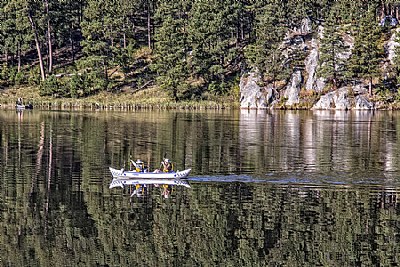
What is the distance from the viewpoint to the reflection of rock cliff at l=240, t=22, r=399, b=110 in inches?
5084

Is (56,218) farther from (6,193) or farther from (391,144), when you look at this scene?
(391,144)

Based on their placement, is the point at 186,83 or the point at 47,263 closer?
the point at 47,263

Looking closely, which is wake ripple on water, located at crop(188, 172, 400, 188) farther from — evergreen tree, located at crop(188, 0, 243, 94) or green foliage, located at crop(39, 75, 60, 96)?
green foliage, located at crop(39, 75, 60, 96)

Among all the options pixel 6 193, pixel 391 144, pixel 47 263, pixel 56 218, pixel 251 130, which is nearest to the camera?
pixel 47 263

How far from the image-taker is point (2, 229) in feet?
104

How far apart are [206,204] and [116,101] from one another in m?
96.9

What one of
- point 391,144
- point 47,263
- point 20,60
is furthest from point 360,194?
point 20,60

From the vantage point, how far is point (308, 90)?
434 feet

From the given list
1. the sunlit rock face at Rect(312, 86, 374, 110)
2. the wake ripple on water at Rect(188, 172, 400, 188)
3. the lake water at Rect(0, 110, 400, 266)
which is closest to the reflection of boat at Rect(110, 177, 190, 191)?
the lake water at Rect(0, 110, 400, 266)

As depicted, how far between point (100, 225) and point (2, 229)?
14.5 feet

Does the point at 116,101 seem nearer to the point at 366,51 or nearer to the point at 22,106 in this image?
the point at 22,106

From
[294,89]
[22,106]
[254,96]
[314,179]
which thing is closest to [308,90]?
[294,89]

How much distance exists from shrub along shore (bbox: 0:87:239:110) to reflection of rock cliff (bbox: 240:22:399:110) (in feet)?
14.4

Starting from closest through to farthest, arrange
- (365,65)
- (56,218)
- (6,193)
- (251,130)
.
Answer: (56,218)
(6,193)
(251,130)
(365,65)
